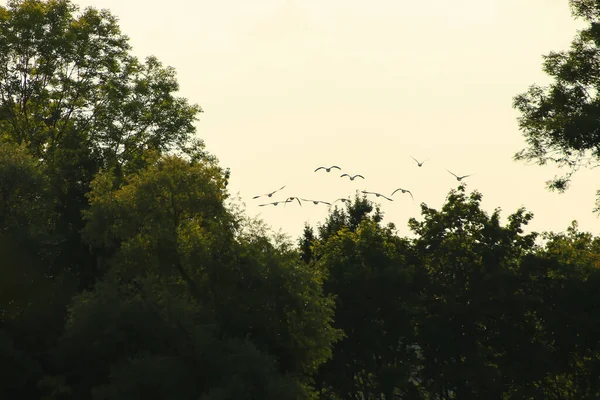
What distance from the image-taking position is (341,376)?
40594 millimetres

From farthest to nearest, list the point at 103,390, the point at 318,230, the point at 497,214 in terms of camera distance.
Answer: the point at 318,230, the point at 497,214, the point at 103,390

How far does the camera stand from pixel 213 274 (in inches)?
1287

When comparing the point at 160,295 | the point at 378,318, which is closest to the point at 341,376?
the point at 378,318

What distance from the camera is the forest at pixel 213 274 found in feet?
101

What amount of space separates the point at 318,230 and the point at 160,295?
131ft

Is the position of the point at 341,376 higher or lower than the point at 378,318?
lower

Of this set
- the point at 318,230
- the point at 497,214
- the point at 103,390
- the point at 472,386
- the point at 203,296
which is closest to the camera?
the point at 103,390

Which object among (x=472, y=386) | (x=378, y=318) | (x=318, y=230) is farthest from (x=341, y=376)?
(x=318, y=230)

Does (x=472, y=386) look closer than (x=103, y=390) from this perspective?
No

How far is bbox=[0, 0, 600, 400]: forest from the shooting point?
30797 millimetres

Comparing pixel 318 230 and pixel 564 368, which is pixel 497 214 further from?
pixel 318 230

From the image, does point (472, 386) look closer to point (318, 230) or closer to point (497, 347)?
point (497, 347)

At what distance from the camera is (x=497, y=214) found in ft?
140

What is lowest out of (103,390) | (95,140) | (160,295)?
(103,390)
